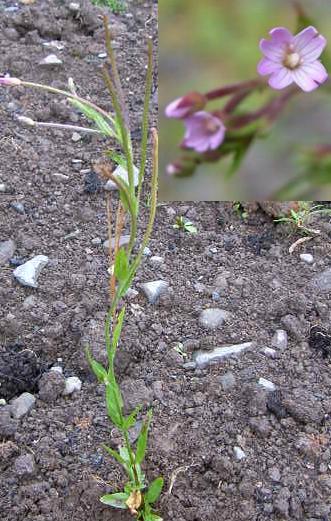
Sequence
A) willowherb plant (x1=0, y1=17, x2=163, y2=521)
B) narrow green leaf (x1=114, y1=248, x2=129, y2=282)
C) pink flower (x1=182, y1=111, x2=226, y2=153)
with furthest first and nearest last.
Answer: narrow green leaf (x1=114, y1=248, x2=129, y2=282) < willowherb plant (x1=0, y1=17, x2=163, y2=521) < pink flower (x1=182, y1=111, x2=226, y2=153)

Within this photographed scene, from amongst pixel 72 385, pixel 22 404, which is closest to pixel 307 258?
pixel 72 385

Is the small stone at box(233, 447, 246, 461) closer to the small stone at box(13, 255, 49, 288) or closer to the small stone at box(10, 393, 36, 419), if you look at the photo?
the small stone at box(10, 393, 36, 419)

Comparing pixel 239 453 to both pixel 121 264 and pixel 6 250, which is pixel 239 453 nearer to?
pixel 121 264

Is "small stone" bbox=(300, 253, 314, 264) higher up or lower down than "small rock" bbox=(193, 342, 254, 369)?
higher up

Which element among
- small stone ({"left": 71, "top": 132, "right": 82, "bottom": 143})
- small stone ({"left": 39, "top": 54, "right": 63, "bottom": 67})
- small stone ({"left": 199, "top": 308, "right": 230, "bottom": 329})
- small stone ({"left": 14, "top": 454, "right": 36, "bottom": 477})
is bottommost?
small stone ({"left": 14, "top": 454, "right": 36, "bottom": 477})

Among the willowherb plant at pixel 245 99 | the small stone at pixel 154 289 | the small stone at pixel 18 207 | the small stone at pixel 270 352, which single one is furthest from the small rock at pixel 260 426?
the small stone at pixel 18 207

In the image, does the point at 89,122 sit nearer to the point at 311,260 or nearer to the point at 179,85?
the point at 311,260

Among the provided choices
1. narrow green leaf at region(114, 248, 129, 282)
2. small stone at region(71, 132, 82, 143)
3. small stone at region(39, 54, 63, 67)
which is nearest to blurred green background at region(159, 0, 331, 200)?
narrow green leaf at region(114, 248, 129, 282)

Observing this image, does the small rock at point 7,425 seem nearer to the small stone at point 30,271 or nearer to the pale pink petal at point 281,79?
the small stone at point 30,271
